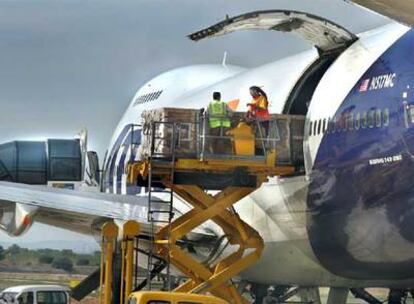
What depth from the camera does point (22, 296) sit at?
92.5ft

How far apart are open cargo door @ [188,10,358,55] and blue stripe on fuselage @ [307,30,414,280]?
1.77m

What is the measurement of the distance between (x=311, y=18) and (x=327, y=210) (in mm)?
3318

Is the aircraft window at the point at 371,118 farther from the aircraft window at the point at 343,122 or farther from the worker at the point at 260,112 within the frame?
the worker at the point at 260,112

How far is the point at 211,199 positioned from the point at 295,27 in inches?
131

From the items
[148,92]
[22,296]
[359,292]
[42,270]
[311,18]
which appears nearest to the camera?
[311,18]

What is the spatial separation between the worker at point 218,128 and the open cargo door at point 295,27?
126 cm

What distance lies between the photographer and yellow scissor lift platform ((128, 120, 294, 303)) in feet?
60.3

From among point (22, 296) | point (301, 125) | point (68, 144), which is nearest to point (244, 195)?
point (301, 125)

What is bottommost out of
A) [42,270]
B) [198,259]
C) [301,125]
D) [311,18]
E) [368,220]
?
[42,270]

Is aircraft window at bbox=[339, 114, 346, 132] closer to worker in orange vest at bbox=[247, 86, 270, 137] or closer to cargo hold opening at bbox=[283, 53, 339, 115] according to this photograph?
worker in orange vest at bbox=[247, 86, 270, 137]

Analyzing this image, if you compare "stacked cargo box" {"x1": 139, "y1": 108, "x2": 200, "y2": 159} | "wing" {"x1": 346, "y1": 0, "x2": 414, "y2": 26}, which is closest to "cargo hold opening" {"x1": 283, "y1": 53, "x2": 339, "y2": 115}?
"stacked cargo box" {"x1": 139, "y1": 108, "x2": 200, "y2": 159}

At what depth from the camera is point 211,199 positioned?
1908 cm

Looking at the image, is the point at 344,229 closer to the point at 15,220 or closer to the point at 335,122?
the point at 335,122

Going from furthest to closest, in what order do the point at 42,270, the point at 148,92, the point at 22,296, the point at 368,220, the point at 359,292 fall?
the point at 42,270, the point at 148,92, the point at 22,296, the point at 359,292, the point at 368,220
